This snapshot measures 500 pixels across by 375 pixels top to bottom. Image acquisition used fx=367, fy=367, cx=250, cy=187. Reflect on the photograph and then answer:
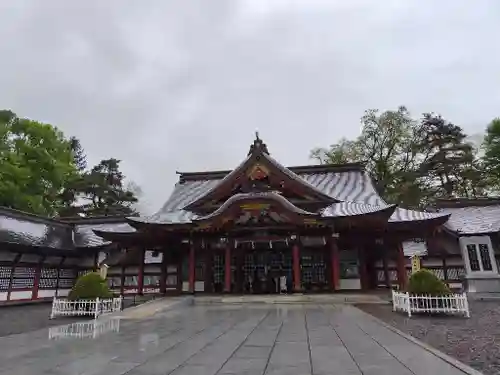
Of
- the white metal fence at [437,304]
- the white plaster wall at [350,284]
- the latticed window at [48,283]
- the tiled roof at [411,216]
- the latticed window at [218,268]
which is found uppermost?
the tiled roof at [411,216]

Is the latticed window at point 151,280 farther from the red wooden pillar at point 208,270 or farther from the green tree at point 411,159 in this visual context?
the green tree at point 411,159

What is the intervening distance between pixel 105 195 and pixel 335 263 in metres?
42.9

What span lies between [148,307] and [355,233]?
11.7m

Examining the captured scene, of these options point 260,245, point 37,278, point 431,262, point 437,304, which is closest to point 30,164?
point 37,278

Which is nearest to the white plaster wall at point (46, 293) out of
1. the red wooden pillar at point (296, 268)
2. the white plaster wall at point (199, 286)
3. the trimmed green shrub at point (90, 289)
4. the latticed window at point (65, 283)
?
the latticed window at point (65, 283)

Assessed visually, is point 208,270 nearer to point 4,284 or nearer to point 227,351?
point 4,284

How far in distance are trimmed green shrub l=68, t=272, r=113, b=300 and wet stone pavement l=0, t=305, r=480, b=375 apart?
11.3ft

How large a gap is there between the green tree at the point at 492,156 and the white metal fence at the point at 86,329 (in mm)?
40896

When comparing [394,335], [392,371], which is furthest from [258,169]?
[392,371]

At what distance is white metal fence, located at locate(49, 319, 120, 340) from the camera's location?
9.08 m

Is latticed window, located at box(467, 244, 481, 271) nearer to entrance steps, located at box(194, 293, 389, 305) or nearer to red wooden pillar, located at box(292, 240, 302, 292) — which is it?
entrance steps, located at box(194, 293, 389, 305)

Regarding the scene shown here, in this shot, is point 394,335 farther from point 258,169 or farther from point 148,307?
point 258,169

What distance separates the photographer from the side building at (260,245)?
19625 mm

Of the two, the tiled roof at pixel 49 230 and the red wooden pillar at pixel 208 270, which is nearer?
the red wooden pillar at pixel 208 270
